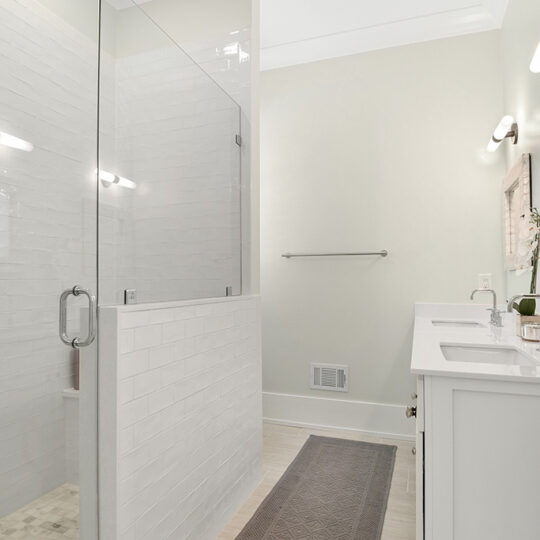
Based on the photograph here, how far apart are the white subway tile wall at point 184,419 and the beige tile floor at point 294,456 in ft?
0.20

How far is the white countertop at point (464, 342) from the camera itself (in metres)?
1.10

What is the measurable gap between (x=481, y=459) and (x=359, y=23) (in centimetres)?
270

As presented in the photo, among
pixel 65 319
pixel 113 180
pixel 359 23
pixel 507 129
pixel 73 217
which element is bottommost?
pixel 65 319

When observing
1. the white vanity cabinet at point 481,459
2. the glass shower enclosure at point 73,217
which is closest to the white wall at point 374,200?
the glass shower enclosure at point 73,217

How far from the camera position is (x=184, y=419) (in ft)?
4.90

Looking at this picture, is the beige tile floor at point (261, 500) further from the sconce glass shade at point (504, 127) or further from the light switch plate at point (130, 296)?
the sconce glass shade at point (504, 127)

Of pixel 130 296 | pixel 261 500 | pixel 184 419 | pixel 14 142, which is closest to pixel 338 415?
pixel 261 500

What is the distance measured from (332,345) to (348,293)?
0.38 metres

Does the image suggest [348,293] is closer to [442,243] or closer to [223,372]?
[442,243]

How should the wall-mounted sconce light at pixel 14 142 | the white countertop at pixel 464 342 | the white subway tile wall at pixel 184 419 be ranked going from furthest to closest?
1. the white subway tile wall at pixel 184 419
2. the white countertop at pixel 464 342
3. the wall-mounted sconce light at pixel 14 142

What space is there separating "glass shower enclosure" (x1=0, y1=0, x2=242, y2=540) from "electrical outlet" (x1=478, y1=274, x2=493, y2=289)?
1.89 metres

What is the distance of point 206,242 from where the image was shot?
1791 millimetres

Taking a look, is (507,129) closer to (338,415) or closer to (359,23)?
(359,23)

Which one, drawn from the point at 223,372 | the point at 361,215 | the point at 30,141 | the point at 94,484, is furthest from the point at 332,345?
the point at 30,141
